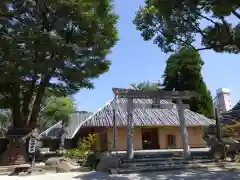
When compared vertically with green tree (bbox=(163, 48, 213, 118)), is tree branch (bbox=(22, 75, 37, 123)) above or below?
below

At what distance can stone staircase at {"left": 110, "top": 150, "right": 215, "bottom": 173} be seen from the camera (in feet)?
Result: 38.0

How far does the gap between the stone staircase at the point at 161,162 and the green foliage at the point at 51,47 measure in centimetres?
628

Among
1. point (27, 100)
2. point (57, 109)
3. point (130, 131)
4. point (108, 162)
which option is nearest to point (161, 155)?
point (130, 131)

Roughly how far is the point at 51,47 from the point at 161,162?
831 cm

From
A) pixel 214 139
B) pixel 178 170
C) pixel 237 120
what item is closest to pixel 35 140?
pixel 178 170

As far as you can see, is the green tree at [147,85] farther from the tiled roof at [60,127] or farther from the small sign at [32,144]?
the small sign at [32,144]

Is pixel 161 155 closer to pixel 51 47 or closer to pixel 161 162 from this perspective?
pixel 161 162

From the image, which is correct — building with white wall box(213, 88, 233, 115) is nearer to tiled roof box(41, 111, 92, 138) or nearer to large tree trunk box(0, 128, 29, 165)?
tiled roof box(41, 111, 92, 138)

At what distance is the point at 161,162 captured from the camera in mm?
12523

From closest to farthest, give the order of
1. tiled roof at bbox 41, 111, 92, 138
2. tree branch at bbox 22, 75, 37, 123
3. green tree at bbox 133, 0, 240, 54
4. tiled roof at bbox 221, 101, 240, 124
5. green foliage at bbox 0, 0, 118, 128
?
green tree at bbox 133, 0, 240, 54, green foliage at bbox 0, 0, 118, 128, tree branch at bbox 22, 75, 37, 123, tiled roof at bbox 221, 101, 240, 124, tiled roof at bbox 41, 111, 92, 138

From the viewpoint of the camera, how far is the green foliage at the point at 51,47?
13461mm

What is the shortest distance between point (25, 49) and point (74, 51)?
8.62 ft

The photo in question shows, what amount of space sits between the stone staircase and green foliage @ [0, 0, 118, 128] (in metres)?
6.28

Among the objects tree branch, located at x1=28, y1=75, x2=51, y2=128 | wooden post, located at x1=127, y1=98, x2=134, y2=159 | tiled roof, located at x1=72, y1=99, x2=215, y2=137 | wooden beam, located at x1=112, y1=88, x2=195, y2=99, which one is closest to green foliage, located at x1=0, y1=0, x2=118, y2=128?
tree branch, located at x1=28, y1=75, x2=51, y2=128
